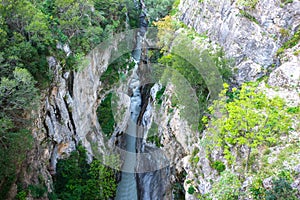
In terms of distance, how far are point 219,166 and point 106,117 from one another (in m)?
19.3

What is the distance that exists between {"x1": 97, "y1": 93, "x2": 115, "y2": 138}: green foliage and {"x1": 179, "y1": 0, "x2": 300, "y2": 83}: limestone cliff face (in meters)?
16.0

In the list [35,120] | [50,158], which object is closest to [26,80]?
[35,120]

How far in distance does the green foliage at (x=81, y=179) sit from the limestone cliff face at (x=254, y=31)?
56.6ft

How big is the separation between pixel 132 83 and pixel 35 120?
23.7m

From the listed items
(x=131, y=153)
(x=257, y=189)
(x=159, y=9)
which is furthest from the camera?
(x=159, y=9)

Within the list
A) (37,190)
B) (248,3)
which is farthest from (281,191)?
(248,3)

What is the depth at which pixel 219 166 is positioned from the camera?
21344 mm

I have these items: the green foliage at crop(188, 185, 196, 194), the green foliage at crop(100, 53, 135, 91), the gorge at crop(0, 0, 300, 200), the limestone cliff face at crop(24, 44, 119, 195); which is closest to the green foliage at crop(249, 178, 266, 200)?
the gorge at crop(0, 0, 300, 200)

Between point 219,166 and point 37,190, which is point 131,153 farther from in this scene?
point 219,166

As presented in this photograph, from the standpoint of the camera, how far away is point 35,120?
23.0 meters

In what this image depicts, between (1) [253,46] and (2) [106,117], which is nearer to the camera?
(1) [253,46]

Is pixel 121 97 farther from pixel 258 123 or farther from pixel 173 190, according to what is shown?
pixel 258 123

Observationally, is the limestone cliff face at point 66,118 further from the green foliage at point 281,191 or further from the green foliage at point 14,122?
the green foliage at point 281,191

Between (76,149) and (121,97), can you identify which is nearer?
(76,149)
